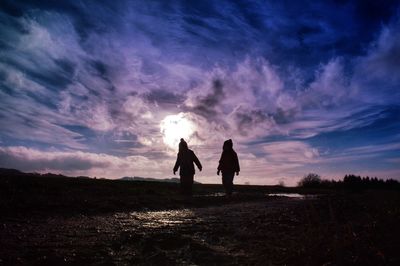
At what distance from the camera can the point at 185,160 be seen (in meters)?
21.3

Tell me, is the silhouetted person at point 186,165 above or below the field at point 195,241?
above

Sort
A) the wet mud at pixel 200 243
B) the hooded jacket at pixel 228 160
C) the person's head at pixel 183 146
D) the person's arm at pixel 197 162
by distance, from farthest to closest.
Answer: the hooded jacket at pixel 228 160 < the person's arm at pixel 197 162 < the person's head at pixel 183 146 < the wet mud at pixel 200 243

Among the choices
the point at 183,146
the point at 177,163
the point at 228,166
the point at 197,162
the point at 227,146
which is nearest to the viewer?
the point at 183,146

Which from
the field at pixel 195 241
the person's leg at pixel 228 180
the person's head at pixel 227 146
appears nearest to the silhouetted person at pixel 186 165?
the person's leg at pixel 228 180

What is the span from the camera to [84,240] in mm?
5578

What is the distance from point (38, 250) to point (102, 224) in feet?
8.79

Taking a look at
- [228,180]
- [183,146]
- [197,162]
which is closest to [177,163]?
[183,146]

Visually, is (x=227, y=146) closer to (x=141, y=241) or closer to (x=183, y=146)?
(x=183, y=146)

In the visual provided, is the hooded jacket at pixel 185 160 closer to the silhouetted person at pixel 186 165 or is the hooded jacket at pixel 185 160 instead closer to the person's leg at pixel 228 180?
the silhouetted person at pixel 186 165

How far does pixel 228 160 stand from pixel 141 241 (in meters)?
16.8

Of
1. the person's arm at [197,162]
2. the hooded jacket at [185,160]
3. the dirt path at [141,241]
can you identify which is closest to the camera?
the dirt path at [141,241]

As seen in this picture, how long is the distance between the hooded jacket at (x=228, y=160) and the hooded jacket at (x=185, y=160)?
1410 millimetres

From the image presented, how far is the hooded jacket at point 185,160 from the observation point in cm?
2114

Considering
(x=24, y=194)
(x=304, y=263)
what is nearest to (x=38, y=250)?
(x=304, y=263)
